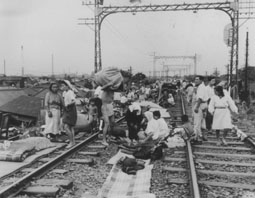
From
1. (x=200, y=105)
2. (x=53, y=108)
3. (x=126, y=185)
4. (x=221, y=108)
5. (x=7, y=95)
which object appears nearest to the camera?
(x=126, y=185)

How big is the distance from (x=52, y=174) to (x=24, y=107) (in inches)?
289

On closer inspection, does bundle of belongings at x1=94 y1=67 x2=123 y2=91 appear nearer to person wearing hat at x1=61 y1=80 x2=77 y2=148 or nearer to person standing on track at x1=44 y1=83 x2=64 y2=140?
person wearing hat at x1=61 y1=80 x2=77 y2=148

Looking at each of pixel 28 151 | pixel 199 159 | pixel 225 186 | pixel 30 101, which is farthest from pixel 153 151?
pixel 30 101

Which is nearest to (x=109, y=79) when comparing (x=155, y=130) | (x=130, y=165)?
(x=155, y=130)

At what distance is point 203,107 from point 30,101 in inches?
279

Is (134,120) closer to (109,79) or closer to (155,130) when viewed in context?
(155,130)

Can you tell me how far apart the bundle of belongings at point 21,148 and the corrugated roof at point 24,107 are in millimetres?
4572

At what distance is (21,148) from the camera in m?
7.11

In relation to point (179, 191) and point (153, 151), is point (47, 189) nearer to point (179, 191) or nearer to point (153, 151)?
point (179, 191)

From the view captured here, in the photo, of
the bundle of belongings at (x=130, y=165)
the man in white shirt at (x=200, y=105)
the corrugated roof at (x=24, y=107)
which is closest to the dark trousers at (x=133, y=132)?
the man in white shirt at (x=200, y=105)

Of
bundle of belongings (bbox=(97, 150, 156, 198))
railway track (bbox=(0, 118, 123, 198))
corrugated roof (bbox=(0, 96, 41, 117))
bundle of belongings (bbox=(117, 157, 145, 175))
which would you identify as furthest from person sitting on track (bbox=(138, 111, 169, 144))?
corrugated roof (bbox=(0, 96, 41, 117))

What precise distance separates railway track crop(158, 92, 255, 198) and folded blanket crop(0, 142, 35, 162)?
288 cm

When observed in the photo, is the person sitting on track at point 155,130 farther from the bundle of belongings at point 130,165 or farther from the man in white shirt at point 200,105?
the man in white shirt at point 200,105

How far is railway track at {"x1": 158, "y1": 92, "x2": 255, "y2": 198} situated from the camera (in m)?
5.05
